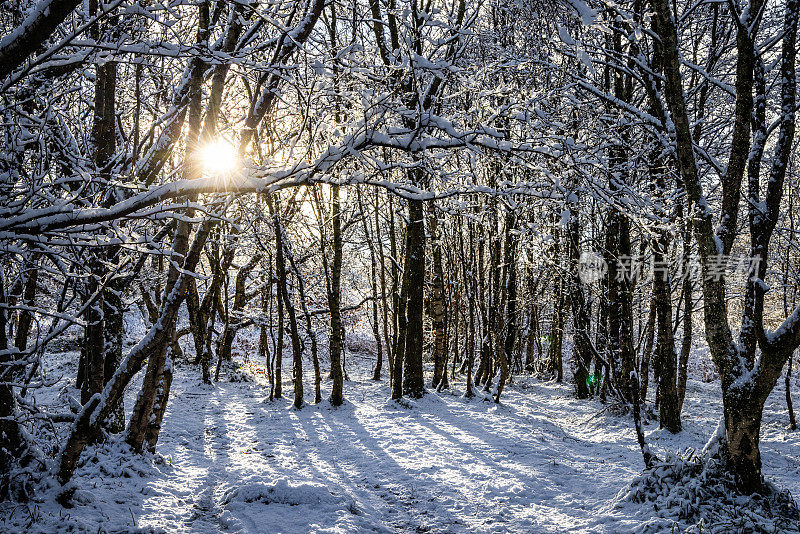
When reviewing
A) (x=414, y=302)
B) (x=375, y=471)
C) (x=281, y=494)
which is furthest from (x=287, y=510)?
(x=414, y=302)

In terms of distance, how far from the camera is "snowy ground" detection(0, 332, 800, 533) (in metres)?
4.50

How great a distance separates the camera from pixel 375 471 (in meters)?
6.28

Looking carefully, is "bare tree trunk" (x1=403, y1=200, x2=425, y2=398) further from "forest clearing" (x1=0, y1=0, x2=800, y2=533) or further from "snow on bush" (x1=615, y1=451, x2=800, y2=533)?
"snow on bush" (x1=615, y1=451, x2=800, y2=533)

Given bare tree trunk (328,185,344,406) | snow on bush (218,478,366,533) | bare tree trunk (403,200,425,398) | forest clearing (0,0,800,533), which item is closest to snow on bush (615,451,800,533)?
forest clearing (0,0,800,533)

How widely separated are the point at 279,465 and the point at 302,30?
546 centimetres

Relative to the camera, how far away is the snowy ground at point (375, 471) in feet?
14.8

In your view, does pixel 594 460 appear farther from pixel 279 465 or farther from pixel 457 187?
pixel 457 187

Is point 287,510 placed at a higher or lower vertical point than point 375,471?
higher

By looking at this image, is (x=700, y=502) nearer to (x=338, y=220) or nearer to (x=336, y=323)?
(x=336, y=323)

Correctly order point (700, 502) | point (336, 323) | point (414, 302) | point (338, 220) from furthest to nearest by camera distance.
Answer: point (414, 302)
point (336, 323)
point (338, 220)
point (700, 502)

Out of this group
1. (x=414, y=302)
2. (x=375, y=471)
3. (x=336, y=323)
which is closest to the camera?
(x=375, y=471)

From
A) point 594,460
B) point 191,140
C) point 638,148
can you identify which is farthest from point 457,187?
point 638,148

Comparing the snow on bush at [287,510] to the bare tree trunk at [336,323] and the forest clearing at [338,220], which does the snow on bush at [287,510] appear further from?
Answer: the bare tree trunk at [336,323]

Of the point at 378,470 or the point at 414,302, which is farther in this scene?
the point at 414,302
